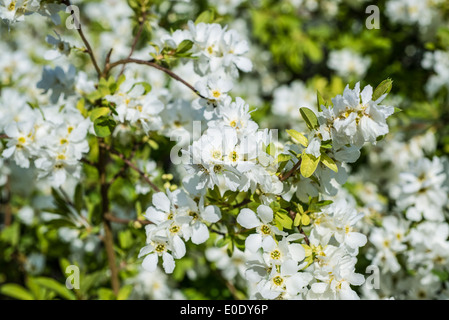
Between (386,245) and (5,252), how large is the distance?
7.09 feet

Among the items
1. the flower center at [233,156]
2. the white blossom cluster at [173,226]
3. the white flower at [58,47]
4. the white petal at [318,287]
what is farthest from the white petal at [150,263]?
the white flower at [58,47]

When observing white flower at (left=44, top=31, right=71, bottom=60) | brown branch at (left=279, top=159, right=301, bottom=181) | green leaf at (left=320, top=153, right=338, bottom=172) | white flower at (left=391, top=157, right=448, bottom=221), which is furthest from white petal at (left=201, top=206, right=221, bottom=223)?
white flower at (left=391, top=157, right=448, bottom=221)

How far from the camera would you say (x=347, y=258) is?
1.32 m

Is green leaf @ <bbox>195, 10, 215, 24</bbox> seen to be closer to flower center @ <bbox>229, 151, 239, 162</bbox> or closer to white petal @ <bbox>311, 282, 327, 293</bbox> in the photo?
flower center @ <bbox>229, 151, 239, 162</bbox>

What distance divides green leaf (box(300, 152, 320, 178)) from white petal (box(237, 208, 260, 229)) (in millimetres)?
210

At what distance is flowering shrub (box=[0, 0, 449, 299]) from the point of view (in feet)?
4.27

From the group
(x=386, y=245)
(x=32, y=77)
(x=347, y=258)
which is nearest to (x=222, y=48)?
(x=347, y=258)

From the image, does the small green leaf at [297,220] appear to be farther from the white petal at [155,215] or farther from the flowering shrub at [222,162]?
the white petal at [155,215]

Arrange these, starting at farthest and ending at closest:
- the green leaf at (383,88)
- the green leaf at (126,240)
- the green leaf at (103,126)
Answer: the green leaf at (126,240)
the green leaf at (103,126)
the green leaf at (383,88)

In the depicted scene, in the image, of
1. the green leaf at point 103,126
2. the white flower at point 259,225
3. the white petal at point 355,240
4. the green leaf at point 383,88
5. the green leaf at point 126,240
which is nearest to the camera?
the green leaf at point 383,88

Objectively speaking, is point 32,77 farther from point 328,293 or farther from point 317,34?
point 328,293

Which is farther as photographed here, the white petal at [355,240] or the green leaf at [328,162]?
the white petal at [355,240]

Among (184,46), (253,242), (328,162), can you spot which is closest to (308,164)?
(328,162)

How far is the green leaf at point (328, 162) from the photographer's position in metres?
1.25
